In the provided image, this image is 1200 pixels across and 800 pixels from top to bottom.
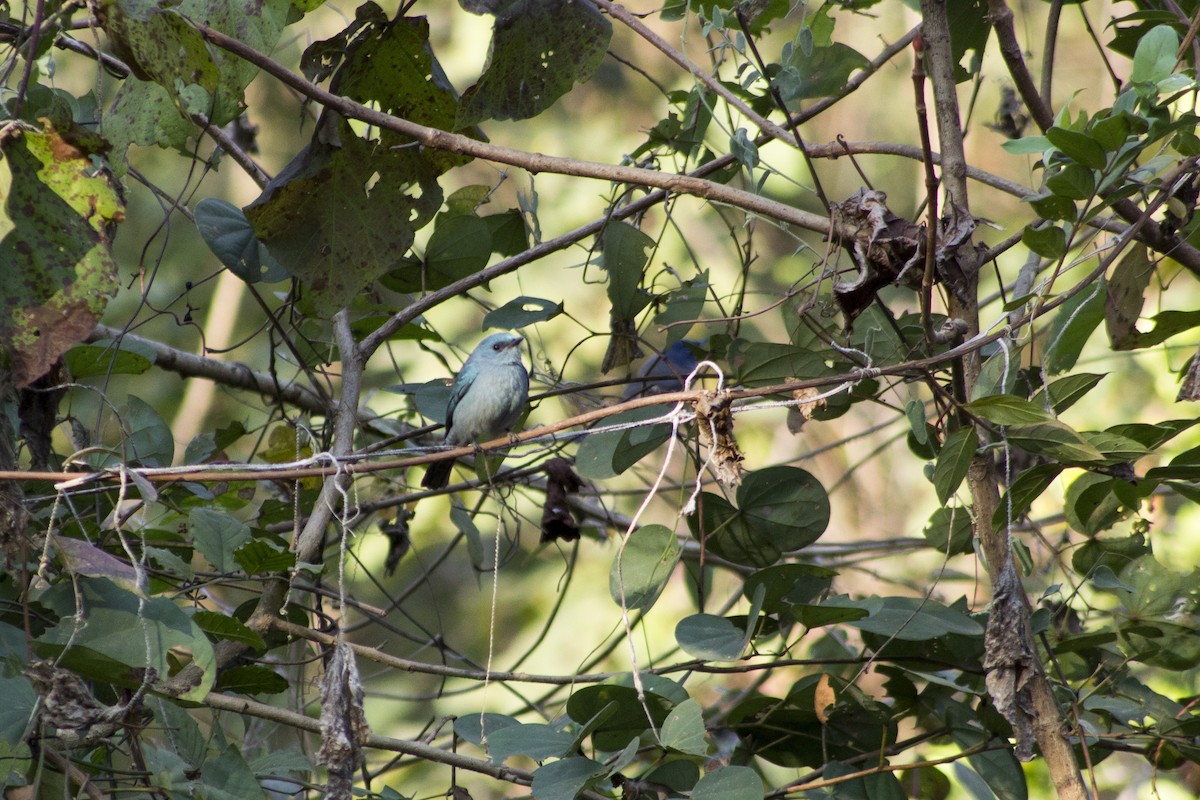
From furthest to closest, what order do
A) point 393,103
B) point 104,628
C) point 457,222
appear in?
1. point 457,222
2. point 393,103
3. point 104,628

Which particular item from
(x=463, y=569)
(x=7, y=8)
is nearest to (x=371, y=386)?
(x=463, y=569)

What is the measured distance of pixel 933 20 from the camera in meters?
2.38

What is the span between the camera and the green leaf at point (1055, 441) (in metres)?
1.96

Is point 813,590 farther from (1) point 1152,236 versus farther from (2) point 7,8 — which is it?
(2) point 7,8

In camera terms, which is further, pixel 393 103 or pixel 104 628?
pixel 393 103

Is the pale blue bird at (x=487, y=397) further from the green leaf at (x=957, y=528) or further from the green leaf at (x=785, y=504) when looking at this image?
the green leaf at (x=957, y=528)

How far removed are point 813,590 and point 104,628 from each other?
164cm

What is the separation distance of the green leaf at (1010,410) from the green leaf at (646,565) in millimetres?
823

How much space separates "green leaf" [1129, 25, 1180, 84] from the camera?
193 cm

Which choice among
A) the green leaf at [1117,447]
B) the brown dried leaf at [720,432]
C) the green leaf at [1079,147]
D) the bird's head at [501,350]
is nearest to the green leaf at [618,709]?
the brown dried leaf at [720,432]

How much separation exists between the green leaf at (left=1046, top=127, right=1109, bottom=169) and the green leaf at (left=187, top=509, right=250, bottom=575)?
6.32 feet

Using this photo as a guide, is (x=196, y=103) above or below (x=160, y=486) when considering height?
above

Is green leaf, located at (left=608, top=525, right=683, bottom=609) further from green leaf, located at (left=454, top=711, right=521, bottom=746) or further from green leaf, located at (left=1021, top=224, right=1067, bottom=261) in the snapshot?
green leaf, located at (left=1021, top=224, right=1067, bottom=261)

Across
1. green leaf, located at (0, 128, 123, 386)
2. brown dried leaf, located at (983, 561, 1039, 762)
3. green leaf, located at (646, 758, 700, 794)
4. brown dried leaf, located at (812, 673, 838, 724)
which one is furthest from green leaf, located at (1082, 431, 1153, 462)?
green leaf, located at (0, 128, 123, 386)
